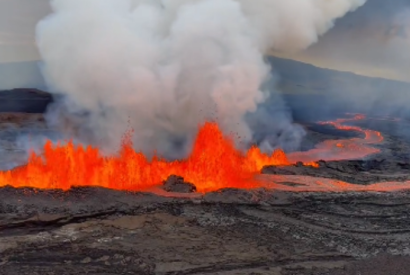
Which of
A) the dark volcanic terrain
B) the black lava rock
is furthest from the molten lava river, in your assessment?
the dark volcanic terrain

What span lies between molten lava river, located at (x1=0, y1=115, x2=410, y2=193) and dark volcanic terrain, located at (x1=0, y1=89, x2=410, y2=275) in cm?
119

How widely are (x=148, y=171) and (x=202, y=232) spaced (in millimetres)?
5401

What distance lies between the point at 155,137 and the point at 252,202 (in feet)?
29.5

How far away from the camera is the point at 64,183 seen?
14.4m

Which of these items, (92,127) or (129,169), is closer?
(129,169)

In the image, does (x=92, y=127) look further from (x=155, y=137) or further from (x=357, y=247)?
(x=357, y=247)

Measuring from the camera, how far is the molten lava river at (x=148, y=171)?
14648 millimetres

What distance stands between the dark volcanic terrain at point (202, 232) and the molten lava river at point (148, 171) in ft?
3.90

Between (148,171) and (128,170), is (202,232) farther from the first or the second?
(148,171)

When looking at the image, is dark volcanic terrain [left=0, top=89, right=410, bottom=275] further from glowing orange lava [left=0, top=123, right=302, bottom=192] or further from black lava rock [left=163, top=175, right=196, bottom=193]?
glowing orange lava [left=0, top=123, right=302, bottom=192]

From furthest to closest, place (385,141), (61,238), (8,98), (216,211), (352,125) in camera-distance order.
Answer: (8,98) < (352,125) < (385,141) < (216,211) < (61,238)

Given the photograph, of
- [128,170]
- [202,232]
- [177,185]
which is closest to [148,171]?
[128,170]

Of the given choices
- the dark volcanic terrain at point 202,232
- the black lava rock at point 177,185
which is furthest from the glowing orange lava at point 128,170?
the dark volcanic terrain at point 202,232

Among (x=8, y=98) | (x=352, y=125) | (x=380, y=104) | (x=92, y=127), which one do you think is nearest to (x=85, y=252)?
(x=92, y=127)
